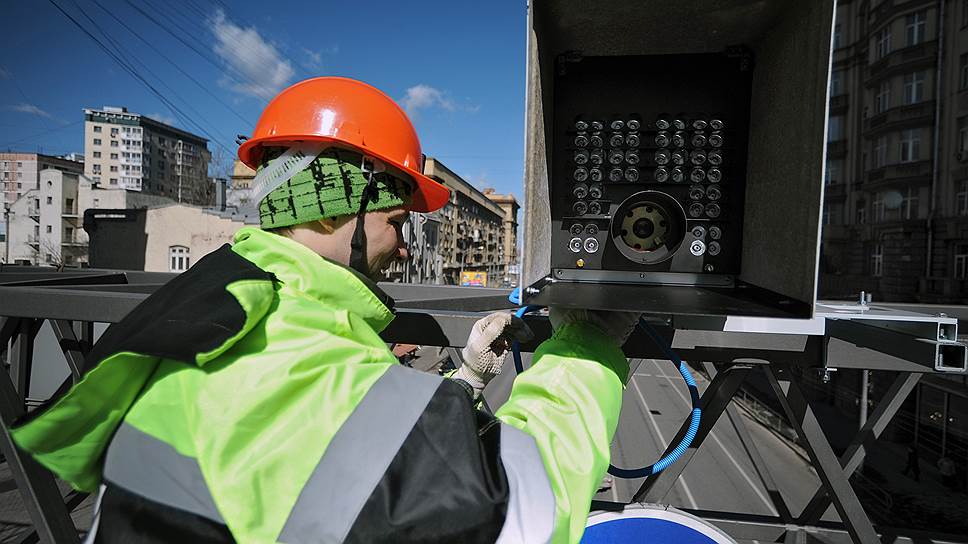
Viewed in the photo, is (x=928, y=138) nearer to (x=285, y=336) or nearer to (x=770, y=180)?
(x=770, y=180)

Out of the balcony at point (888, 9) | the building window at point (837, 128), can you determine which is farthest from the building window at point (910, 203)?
the balcony at point (888, 9)

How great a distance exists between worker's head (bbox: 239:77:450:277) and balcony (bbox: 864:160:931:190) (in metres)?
24.8

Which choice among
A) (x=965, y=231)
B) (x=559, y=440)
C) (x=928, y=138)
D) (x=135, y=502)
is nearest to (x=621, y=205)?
(x=559, y=440)

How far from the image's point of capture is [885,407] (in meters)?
2.90

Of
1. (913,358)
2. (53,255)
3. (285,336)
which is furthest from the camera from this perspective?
(53,255)

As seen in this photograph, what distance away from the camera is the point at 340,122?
173 centimetres

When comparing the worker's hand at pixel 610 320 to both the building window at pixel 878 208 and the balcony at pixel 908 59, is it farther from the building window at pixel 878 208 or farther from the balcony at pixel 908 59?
the balcony at pixel 908 59

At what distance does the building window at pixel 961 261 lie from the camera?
706 inches

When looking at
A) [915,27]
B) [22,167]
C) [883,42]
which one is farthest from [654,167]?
[22,167]

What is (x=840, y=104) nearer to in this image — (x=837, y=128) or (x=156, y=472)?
(x=837, y=128)

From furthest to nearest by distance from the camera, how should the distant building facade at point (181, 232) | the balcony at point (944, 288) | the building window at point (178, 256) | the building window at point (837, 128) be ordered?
Answer: the building window at point (178, 256), the distant building facade at point (181, 232), the building window at point (837, 128), the balcony at point (944, 288)

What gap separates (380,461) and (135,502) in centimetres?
53

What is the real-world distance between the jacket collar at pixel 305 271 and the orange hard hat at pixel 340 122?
0.42 meters

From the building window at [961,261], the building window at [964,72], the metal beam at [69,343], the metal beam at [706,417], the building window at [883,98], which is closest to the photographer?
the metal beam at [706,417]
